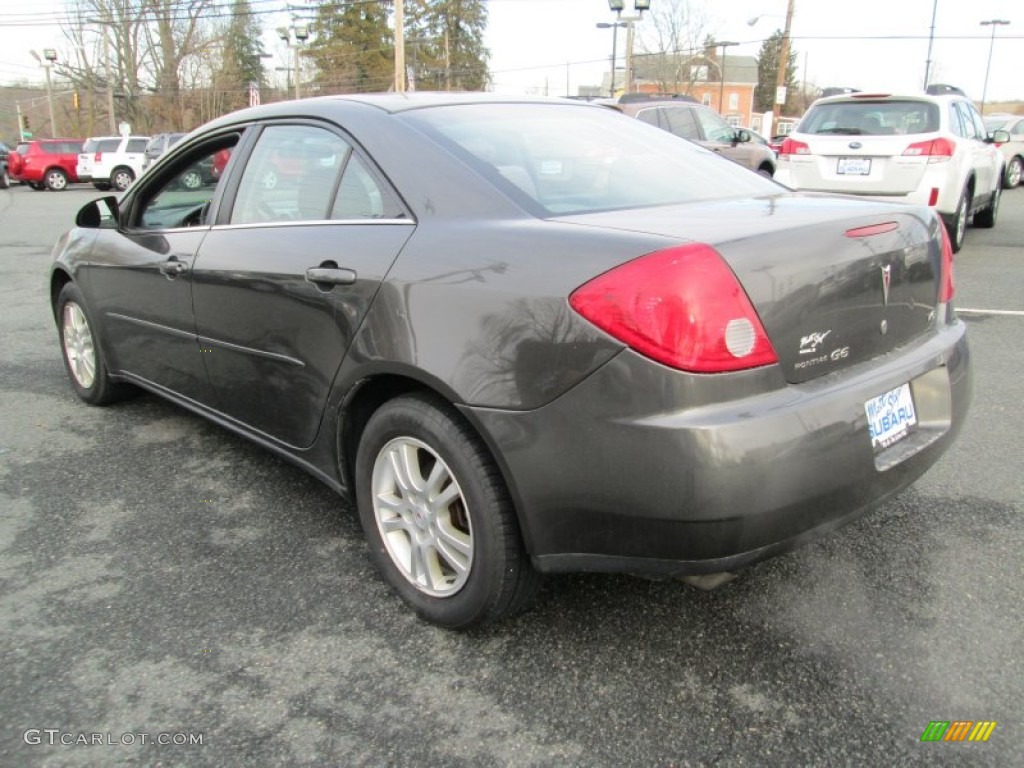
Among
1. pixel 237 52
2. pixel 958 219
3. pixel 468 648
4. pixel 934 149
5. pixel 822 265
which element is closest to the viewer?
pixel 822 265

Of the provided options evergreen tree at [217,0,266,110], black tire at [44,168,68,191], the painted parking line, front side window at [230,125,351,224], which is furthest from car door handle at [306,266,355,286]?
evergreen tree at [217,0,266,110]

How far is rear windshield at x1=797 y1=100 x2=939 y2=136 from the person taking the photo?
8.30 metres

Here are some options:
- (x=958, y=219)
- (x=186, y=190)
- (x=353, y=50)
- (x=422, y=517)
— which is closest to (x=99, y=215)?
(x=186, y=190)

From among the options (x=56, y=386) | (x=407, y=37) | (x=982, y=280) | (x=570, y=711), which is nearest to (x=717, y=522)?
(x=570, y=711)

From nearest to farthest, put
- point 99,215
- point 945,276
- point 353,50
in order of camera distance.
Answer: point 945,276
point 99,215
point 353,50

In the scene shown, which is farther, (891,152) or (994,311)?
(891,152)

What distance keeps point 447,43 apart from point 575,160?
5811 cm

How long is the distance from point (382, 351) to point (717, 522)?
3.37 feet

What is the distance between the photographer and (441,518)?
2307 millimetres

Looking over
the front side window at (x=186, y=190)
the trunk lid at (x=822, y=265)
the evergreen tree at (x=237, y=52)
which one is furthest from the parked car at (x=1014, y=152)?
the evergreen tree at (x=237, y=52)

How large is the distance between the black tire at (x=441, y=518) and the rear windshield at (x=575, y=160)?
26.7 inches

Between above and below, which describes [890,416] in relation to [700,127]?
below

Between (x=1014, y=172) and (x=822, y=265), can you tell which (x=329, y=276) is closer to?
(x=822, y=265)

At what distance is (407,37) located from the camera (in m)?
57.3
